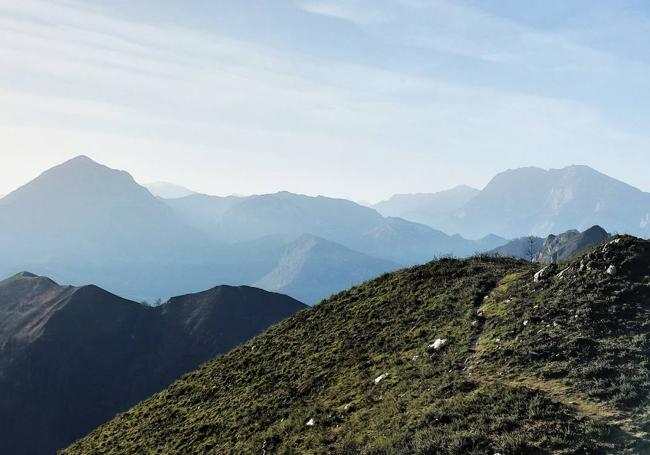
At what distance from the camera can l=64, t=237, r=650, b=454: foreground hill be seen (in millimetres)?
16234

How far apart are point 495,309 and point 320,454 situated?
12939mm

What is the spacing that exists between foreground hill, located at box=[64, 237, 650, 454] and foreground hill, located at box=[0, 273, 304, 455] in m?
139

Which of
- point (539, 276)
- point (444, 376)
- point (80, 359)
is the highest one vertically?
point (539, 276)

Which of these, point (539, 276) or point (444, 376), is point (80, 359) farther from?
point (444, 376)

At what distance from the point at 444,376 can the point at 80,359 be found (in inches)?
7145

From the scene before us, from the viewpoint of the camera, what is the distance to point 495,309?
27.3 metres

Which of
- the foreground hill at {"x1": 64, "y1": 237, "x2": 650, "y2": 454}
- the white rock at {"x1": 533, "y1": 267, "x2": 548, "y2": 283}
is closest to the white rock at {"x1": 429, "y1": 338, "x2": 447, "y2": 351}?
the foreground hill at {"x1": 64, "y1": 237, "x2": 650, "y2": 454}

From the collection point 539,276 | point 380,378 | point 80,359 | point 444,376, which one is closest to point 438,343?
point 380,378

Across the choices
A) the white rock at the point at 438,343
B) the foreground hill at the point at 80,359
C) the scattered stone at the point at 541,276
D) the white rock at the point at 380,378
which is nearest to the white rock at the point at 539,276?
the scattered stone at the point at 541,276

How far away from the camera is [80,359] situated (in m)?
175

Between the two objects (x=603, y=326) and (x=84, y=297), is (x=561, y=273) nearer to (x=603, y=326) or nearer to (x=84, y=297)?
(x=603, y=326)

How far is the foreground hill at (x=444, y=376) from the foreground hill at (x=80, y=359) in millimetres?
139019

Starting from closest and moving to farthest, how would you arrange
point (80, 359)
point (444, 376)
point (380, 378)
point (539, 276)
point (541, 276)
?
point (444, 376), point (380, 378), point (541, 276), point (539, 276), point (80, 359)

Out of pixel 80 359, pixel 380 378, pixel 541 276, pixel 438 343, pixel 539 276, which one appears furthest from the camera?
pixel 80 359
